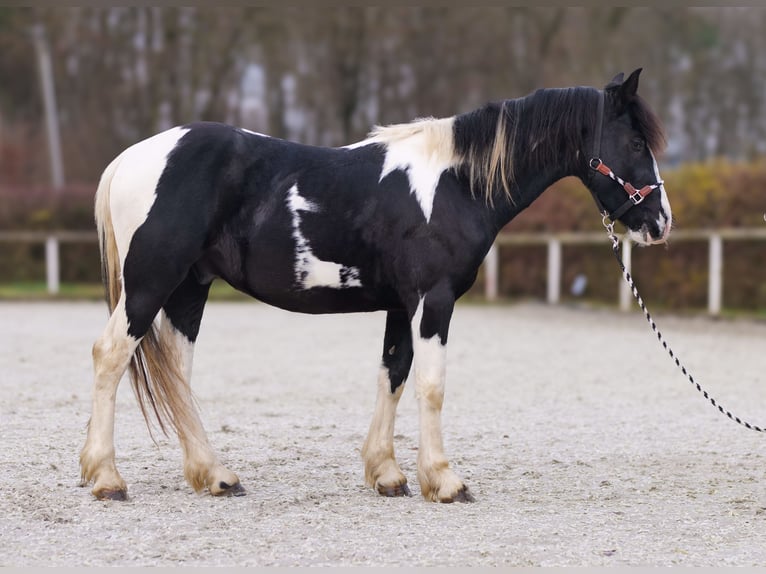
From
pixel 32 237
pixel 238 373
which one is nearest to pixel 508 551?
pixel 238 373

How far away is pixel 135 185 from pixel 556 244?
13426mm

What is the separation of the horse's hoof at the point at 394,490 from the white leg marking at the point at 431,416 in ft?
0.50

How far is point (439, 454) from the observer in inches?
182

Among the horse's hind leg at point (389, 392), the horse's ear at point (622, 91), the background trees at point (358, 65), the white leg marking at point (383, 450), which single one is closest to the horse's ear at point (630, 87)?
the horse's ear at point (622, 91)

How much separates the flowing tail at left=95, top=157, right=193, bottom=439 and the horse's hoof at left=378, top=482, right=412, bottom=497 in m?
0.95

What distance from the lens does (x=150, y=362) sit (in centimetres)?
472

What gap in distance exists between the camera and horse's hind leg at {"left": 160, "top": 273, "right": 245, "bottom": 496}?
464cm

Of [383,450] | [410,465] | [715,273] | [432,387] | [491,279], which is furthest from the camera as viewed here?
[491,279]

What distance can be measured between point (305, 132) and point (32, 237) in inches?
414

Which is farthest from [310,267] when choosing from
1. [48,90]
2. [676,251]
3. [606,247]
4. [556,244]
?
[48,90]

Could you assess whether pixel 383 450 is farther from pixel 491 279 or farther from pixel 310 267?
pixel 491 279

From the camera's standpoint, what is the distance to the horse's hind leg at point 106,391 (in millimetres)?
4570

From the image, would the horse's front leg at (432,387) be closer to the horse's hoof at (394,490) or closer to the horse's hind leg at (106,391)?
the horse's hoof at (394,490)

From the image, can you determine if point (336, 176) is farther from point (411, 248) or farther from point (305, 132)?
point (305, 132)
